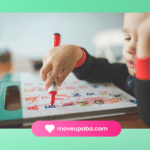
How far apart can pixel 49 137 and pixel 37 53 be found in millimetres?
170

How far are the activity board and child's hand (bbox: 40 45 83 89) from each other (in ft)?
0.13

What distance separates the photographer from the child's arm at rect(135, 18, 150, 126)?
0.23 m

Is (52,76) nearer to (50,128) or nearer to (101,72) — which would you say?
(50,128)

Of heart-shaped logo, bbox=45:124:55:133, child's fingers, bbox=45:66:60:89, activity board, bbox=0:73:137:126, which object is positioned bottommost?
heart-shaped logo, bbox=45:124:55:133

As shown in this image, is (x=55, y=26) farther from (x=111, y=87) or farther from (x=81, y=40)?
(x=111, y=87)

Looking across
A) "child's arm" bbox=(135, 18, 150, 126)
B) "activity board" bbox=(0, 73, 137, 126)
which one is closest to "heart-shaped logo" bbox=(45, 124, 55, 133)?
"activity board" bbox=(0, 73, 137, 126)

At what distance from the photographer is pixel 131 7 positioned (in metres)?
0.27

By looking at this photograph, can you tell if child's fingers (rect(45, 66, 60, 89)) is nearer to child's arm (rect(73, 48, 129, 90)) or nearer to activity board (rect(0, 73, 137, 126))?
activity board (rect(0, 73, 137, 126))

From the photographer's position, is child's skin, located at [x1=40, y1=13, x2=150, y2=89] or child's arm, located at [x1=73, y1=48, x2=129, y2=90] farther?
child's arm, located at [x1=73, y1=48, x2=129, y2=90]

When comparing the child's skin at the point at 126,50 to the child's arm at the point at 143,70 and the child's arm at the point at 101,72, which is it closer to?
the child's arm at the point at 143,70

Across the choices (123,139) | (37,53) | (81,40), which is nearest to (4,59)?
(37,53)

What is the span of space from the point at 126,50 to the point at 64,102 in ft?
0.56

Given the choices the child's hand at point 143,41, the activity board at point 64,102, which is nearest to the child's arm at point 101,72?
the activity board at point 64,102

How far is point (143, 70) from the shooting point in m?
0.24
